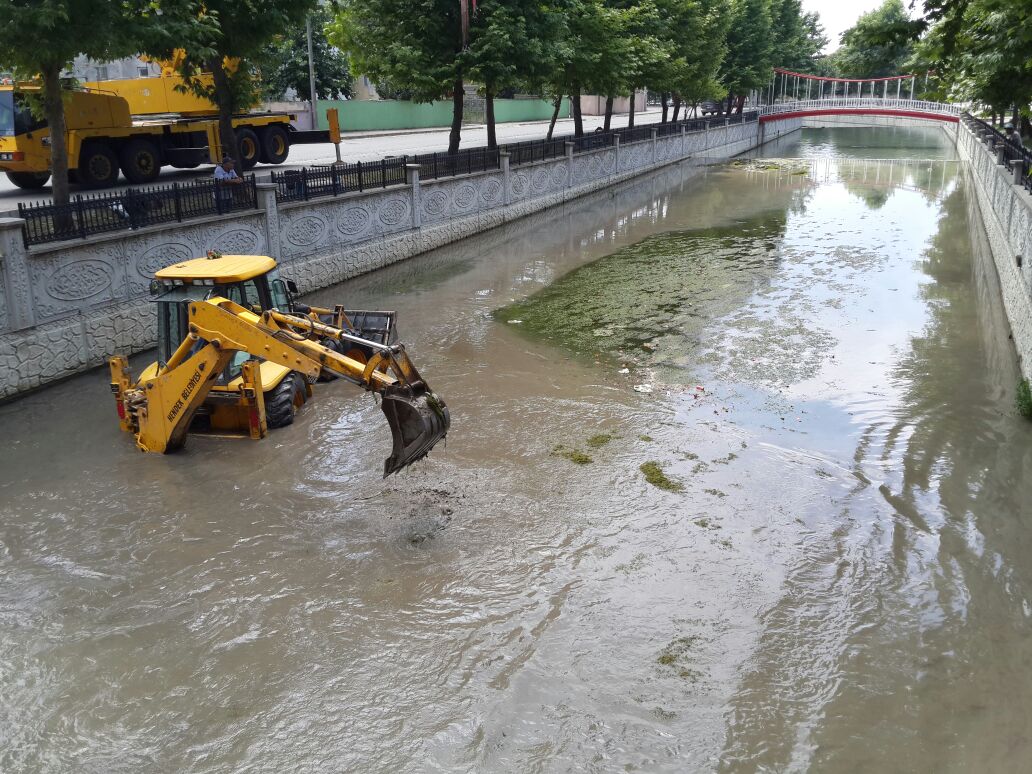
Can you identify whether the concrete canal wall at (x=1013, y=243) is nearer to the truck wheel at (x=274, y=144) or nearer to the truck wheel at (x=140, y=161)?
the truck wheel at (x=140, y=161)

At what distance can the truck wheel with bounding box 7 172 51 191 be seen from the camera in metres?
21.9

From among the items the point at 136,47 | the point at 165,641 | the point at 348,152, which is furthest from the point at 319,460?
the point at 348,152

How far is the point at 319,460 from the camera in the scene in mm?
9719

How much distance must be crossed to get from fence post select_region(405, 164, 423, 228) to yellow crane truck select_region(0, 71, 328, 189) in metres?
4.47

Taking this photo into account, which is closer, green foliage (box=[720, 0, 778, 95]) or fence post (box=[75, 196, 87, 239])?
fence post (box=[75, 196, 87, 239])

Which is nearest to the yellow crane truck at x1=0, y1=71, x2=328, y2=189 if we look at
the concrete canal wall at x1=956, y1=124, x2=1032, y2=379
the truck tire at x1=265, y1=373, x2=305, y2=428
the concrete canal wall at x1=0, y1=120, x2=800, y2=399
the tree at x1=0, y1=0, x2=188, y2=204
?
the tree at x1=0, y1=0, x2=188, y2=204

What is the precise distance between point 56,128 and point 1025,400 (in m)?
15.0

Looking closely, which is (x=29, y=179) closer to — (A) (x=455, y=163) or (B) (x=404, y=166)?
(B) (x=404, y=166)

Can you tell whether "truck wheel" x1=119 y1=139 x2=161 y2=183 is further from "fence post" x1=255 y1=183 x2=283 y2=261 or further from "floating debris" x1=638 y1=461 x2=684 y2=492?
"floating debris" x1=638 y1=461 x2=684 y2=492

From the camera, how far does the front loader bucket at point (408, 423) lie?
7.30 metres

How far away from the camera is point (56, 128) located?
14.1 meters

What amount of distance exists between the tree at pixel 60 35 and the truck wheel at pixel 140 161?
9.34 meters

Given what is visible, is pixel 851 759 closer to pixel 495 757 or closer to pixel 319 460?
pixel 495 757

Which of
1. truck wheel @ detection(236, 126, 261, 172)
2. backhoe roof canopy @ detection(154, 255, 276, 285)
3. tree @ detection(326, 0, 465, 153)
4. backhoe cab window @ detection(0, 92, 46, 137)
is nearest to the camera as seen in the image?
backhoe roof canopy @ detection(154, 255, 276, 285)
